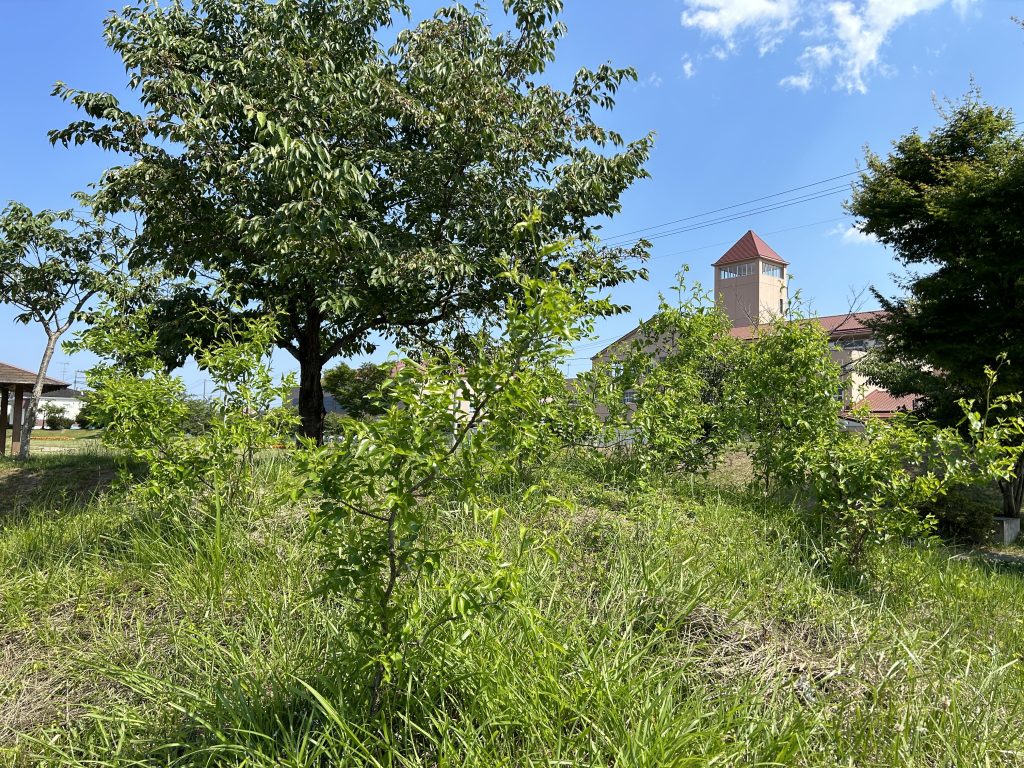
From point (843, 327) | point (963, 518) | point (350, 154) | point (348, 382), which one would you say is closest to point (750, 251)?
point (843, 327)

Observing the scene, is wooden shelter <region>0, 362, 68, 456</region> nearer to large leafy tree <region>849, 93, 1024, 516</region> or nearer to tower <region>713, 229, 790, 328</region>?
large leafy tree <region>849, 93, 1024, 516</region>

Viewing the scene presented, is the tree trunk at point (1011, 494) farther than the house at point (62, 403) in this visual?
No

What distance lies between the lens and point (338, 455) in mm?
2100

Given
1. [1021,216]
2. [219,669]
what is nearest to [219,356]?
[219,669]

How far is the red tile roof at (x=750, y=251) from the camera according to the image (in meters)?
49.6

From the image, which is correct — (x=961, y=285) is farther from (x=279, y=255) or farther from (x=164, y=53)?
(x=164, y=53)

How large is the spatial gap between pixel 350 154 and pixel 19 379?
12.7 metres

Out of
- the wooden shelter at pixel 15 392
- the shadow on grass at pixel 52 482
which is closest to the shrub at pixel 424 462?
the shadow on grass at pixel 52 482

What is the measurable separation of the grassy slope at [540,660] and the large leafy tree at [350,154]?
3.35m

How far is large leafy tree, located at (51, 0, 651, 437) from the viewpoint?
6.81 meters

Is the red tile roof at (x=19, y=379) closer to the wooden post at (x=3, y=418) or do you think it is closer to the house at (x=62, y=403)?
the wooden post at (x=3, y=418)

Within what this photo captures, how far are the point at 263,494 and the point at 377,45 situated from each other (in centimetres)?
705

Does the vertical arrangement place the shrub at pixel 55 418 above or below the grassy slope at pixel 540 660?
above

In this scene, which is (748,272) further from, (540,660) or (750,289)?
(540,660)
